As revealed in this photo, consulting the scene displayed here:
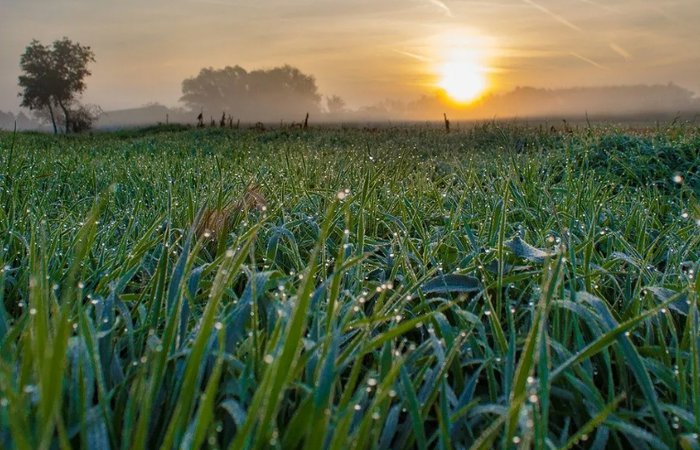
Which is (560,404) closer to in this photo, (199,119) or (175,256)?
(175,256)

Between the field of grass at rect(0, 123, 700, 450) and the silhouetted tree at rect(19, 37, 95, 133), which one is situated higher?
the silhouetted tree at rect(19, 37, 95, 133)

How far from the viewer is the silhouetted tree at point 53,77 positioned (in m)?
47.6

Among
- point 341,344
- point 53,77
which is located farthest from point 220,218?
point 53,77

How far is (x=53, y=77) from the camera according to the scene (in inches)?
1895

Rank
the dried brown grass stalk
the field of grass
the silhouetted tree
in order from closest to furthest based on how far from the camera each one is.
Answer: the field of grass, the dried brown grass stalk, the silhouetted tree

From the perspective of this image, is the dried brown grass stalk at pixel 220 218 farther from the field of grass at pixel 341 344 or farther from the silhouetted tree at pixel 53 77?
the silhouetted tree at pixel 53 77

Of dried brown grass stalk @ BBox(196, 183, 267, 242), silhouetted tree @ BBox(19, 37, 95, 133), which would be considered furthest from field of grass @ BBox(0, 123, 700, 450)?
silhouetted tree @ BBox(19, 37, 95, 133)

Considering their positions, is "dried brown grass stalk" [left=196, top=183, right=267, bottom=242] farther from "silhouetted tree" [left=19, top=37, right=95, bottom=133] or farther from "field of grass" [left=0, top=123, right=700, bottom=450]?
"silhouetted tree" [left=19, top=37, right=95, bottom=133]

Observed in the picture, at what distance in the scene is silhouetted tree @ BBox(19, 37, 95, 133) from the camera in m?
47.6

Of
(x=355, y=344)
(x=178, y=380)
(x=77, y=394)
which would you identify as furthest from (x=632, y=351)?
(x=77, y=394)

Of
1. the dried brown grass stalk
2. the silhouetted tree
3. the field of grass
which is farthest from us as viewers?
the silhouetted tree

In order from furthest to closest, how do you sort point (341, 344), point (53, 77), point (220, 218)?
1. point (53, 77)
2. point (220, 218)
3. point (341, 344)

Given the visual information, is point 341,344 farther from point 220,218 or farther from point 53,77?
point 53,77

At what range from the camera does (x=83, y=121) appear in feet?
167
